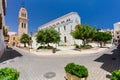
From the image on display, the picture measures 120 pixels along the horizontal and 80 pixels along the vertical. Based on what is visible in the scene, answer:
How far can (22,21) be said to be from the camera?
71312mm

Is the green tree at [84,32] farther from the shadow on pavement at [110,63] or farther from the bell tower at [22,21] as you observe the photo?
the bell tower at [22,21]

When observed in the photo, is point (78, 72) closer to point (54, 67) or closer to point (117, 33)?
point (54, 67)

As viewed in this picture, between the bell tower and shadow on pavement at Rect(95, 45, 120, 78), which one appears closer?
shadow on pavement at Rect(95, 45, 120, 78)

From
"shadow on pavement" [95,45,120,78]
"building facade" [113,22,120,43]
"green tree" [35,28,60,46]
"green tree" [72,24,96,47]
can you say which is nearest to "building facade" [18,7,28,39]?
"green tree" [35,28,60,46]

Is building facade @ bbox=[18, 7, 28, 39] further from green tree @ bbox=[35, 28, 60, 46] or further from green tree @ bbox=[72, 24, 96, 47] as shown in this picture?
green tree @ bbox=[72, 24, 96, 47]

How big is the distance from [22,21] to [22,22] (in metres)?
0.63

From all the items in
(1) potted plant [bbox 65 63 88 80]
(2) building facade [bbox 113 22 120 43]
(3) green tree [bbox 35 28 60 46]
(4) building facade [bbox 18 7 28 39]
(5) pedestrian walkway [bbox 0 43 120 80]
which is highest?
(4) building facade [bbox 18 7 28 39]

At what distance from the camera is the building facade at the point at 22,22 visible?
227 ft

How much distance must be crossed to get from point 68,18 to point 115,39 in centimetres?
3799

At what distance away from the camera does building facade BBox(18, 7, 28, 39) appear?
6919 cm

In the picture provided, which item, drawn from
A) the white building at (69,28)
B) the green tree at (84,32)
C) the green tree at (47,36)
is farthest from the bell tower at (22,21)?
the green tree at (84,32)

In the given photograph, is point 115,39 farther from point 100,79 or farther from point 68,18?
point 100,79

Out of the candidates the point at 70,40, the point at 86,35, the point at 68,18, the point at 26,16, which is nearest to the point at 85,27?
the point at 86,35

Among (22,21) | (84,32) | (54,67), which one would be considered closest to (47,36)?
(84,32)
